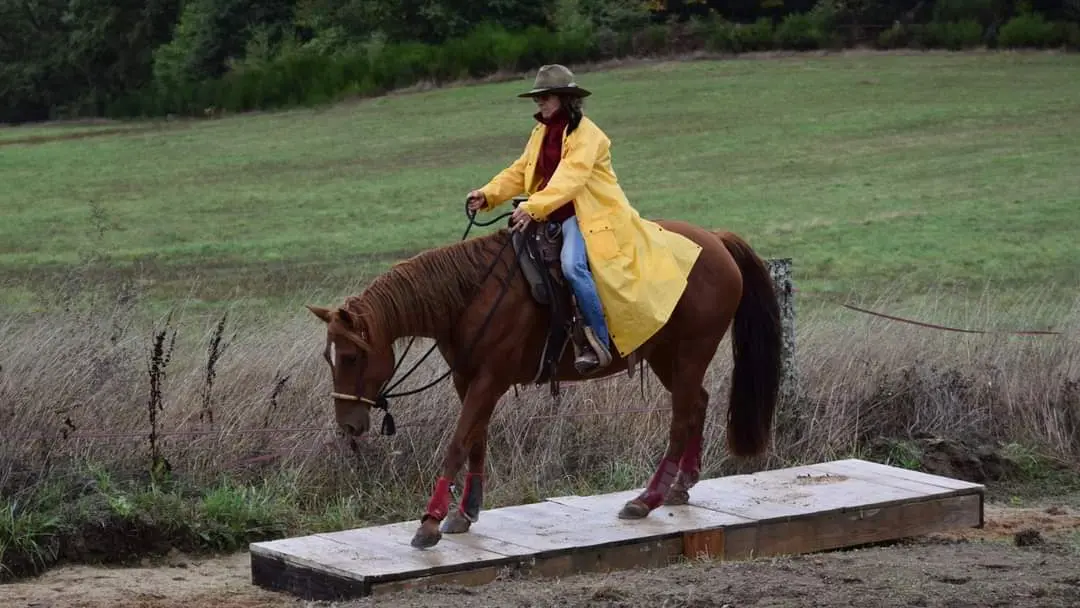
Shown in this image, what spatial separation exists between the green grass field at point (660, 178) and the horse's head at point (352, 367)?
24.9 ft

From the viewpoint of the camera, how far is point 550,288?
290 inches

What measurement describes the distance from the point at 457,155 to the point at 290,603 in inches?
1023

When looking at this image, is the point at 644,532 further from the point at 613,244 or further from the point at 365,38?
the point at 365,38

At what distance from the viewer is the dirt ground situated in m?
5.80

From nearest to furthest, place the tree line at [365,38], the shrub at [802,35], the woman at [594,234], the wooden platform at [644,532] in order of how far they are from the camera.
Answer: the wooden platform at [644,532] < the woman at [594,234] < the shrub at [802,35] < the tree line at [365,38]

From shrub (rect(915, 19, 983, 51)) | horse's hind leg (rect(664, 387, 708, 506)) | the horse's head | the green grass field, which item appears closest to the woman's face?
the horse's head

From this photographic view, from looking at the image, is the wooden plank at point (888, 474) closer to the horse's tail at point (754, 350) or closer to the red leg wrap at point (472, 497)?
the horse's tail at point (754, 350)

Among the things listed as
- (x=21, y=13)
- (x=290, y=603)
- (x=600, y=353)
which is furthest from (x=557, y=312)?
(x=21, y=13)

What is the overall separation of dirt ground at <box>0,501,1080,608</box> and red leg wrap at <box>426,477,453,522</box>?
1.79 ft

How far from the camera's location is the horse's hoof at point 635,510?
7719 mm

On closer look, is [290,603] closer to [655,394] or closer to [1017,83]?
[655,394]

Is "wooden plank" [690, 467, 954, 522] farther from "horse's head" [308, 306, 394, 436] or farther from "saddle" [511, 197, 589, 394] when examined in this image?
"horse's head" [308, 306, 394, 436]

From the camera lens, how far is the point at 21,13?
58.9 metres

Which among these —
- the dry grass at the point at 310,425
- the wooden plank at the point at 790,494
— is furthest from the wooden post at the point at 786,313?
the wooden plank at the point at 790,494
